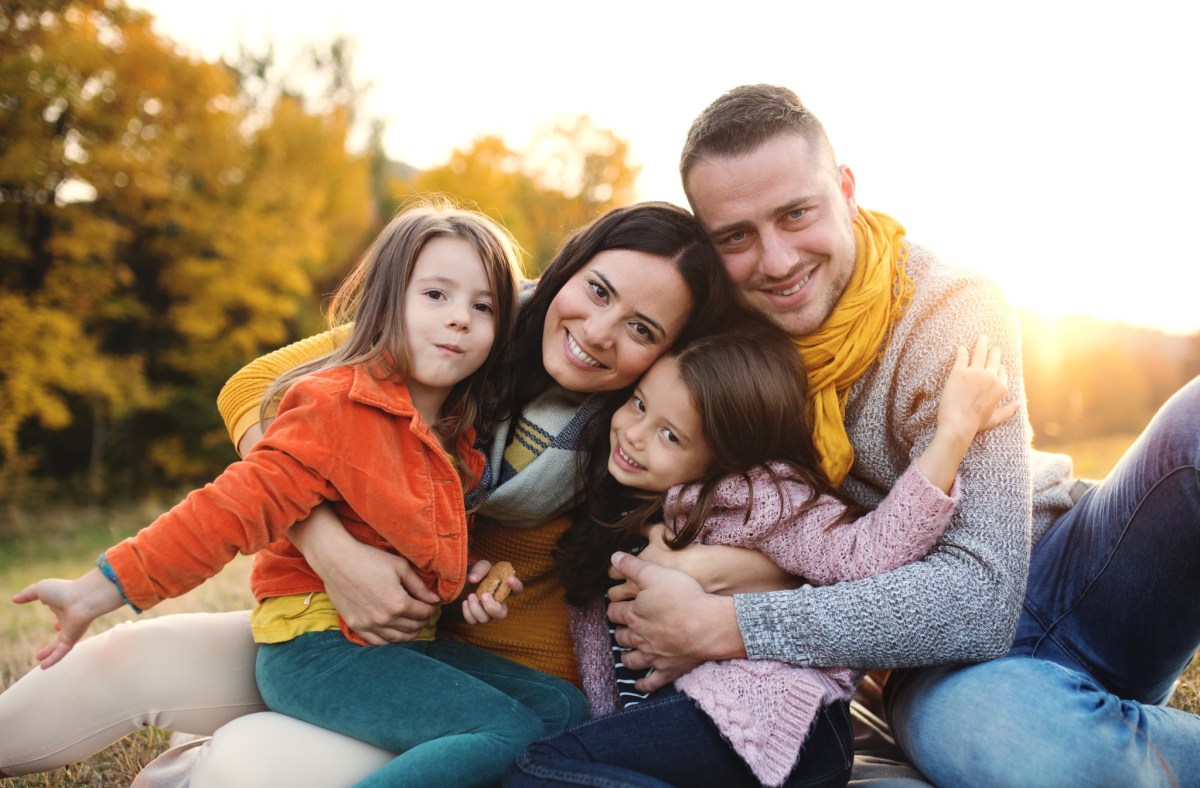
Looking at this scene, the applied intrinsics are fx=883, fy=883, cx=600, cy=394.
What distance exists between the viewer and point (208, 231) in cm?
1627

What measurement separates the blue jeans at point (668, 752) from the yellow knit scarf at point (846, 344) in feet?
2.39

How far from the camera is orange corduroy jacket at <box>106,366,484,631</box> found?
6.57ft

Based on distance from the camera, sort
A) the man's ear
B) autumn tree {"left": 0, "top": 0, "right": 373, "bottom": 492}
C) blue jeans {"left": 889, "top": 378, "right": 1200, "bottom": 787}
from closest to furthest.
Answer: blue jeans {"left": 889, "top": 378, "right": 1200, "bottom": 787} → the man's ear → autumn tree {"left": 0, "top": 0, "right": 373, "bottom": 492}

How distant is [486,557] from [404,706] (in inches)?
23.4

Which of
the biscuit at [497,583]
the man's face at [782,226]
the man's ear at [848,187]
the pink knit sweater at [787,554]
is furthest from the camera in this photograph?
the man's ear at [848,187]

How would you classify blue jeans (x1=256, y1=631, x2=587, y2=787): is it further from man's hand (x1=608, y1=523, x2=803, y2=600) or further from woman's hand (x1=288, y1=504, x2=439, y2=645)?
man's hand (x1=608, y1=523, x2=803, y2=600)

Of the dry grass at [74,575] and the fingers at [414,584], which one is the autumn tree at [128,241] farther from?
the fingers at [414,584]

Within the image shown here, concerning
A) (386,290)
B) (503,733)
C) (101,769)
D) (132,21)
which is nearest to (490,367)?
(386,290)

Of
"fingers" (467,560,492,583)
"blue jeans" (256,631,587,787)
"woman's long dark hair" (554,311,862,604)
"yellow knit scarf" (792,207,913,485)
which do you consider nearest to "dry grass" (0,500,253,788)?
"blue jeans" (256,631,587,787)

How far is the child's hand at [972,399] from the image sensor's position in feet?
7.30

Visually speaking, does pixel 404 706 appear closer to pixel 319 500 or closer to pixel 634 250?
pixel 319 500

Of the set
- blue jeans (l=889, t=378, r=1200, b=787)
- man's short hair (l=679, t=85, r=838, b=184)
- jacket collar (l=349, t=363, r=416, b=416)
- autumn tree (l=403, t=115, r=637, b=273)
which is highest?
autumn tree (l=403, t=115, r=637, b=273)

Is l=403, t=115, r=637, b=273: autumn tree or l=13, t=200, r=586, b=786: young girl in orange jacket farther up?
l=403, t=115, r=637, b=273: autumn tree

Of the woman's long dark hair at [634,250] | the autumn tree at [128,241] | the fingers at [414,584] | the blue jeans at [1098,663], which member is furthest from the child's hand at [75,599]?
the autumn tree at [128,241]
